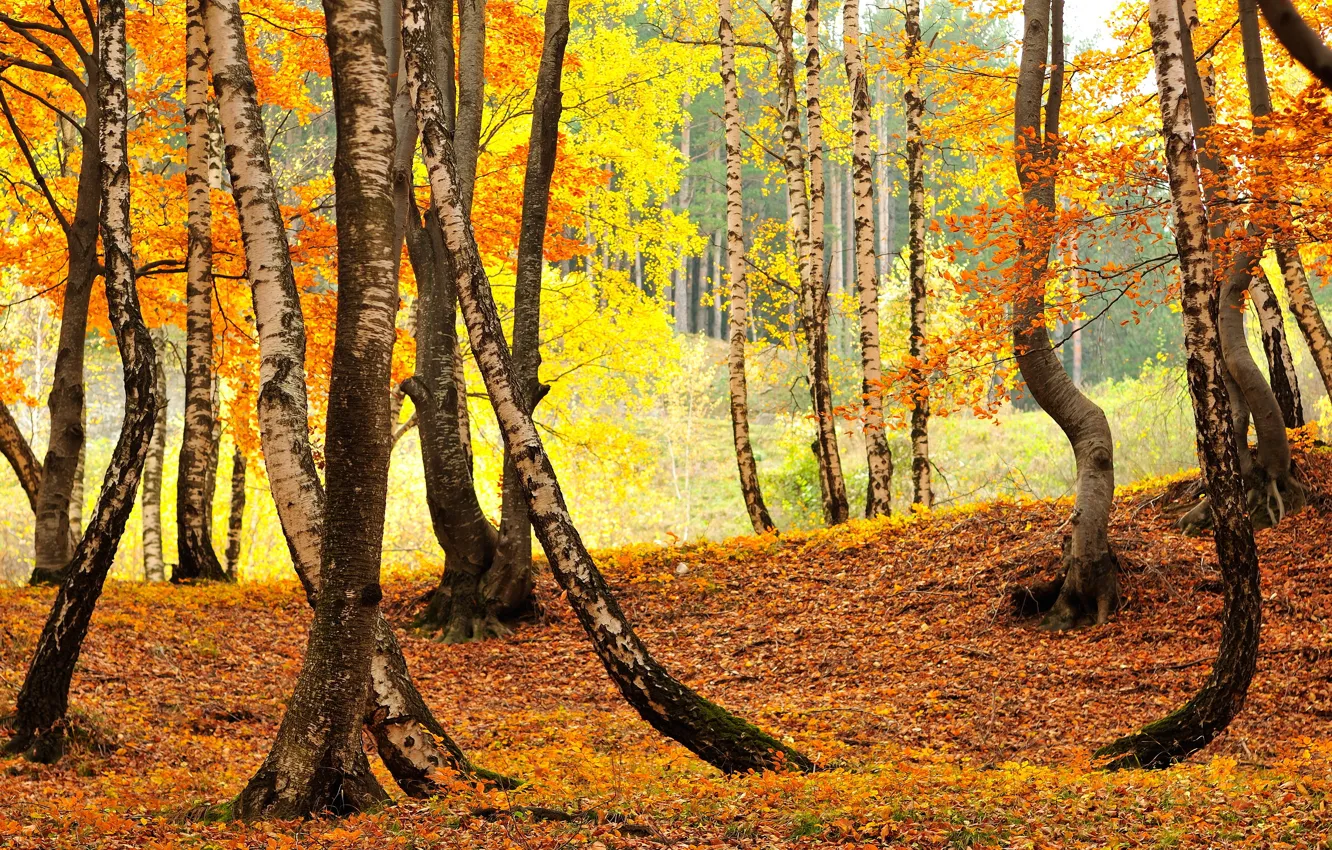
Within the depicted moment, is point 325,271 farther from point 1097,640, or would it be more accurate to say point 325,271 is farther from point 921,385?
point 1097,640

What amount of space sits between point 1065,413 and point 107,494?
28.5 feet

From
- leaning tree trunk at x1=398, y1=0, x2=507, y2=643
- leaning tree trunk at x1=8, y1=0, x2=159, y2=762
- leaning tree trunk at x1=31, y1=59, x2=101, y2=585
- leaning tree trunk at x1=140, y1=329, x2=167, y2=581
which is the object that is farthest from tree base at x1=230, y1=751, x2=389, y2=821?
leaning tree trunk at x1=140, y1=329, x2=167, y2=581

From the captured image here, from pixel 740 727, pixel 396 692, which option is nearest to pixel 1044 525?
pixel 740 727

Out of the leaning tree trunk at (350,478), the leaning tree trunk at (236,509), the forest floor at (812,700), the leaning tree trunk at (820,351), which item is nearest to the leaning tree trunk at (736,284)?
the leaning tree trunk at (820,351)

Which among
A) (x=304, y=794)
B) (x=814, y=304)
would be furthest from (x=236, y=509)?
(x=304, y=794)

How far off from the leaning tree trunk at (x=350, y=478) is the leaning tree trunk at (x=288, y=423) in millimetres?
374

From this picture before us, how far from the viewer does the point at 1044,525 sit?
40.9 feet

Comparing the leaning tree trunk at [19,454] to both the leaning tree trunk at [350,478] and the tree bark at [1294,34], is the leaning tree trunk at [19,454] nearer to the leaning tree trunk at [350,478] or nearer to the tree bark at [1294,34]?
the leaning tree trunk at [350,478]

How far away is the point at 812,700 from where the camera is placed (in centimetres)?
920

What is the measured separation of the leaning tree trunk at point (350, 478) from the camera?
4812 millimetres

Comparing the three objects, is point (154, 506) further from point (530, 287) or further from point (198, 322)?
point (530, 287)

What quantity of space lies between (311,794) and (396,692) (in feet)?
2.33

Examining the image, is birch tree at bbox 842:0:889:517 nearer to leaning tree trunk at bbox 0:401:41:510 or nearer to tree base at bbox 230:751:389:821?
tree base at bbox 230:751:389:821

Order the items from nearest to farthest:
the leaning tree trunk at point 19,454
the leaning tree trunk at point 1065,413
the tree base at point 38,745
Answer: the tree base at point 38,745
the leaning tree trunk at point 1065,413
the leaning tree trunk at point 19,454
